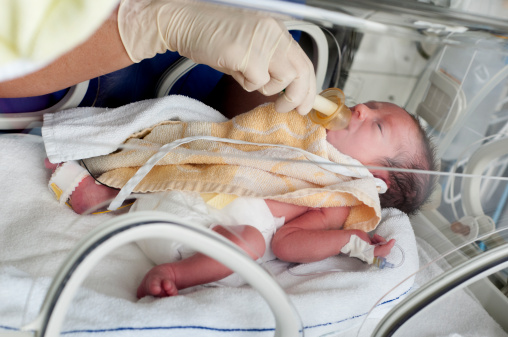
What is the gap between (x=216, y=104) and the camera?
0.91 metres

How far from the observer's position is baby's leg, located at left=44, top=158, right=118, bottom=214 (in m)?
0.82

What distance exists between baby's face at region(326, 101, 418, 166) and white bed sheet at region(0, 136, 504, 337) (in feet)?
0.50

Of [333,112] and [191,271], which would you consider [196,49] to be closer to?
[333,112]

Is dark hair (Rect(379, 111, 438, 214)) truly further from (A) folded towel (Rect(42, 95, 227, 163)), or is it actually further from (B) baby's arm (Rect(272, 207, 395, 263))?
(A) folded towel (Rect(42, 95, 227, 163))

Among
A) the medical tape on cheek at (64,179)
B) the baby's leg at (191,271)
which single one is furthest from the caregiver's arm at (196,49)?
the baby's leg at (191,271)

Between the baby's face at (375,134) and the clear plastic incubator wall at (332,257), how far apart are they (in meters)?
0.02

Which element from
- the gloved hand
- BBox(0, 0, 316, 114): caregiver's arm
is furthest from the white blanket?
the gloved hand

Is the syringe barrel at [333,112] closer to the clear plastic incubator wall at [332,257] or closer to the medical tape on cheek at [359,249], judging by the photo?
the clear plastic incubator wall at [332,257]

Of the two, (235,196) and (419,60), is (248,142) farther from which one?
(419,60)

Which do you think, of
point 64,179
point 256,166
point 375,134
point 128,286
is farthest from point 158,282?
point 375,134

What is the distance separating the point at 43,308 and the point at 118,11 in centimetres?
47

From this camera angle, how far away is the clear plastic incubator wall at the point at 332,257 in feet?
1.99

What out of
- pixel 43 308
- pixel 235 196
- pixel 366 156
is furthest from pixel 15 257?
pixel 366 156

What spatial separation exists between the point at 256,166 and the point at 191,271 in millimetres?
213
